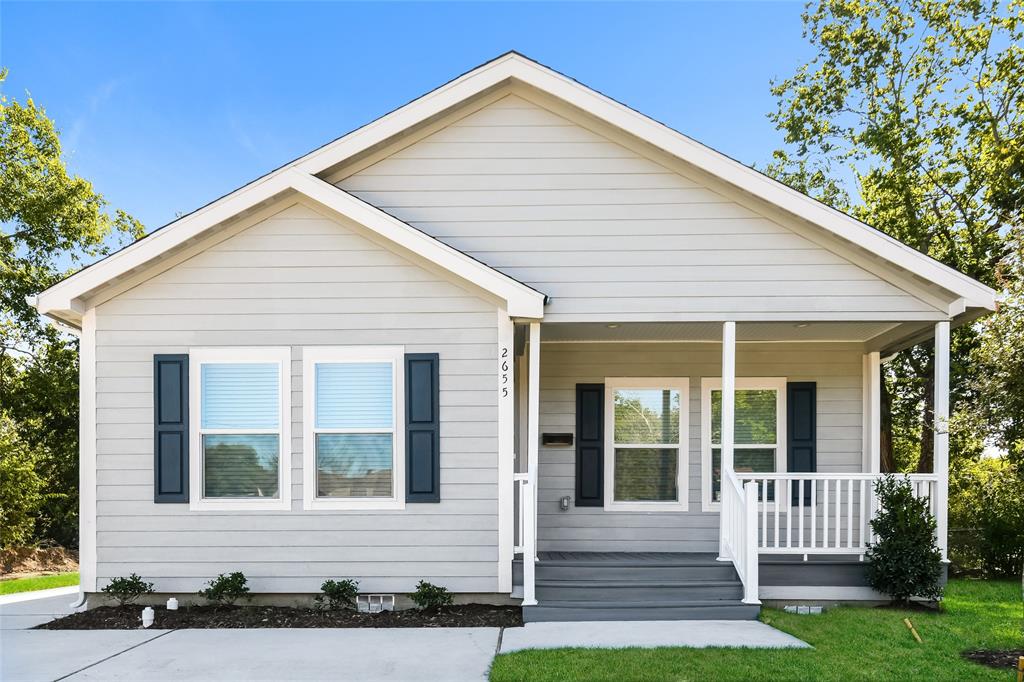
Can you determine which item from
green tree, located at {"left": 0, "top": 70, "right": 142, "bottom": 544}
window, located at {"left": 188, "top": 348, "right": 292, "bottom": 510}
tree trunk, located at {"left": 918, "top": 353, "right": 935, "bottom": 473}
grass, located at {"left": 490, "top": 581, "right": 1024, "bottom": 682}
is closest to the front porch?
grass, located at {"left": 490, "top": 581, "right": 1024, "bottom": 682}

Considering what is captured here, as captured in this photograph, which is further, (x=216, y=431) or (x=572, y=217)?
(x=572, y=217)

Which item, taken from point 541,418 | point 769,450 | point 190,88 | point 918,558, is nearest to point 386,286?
point 541,418

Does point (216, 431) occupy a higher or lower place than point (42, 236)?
lower

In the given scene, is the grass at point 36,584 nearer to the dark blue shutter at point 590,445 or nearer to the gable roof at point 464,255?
the gable roof at point 464,255

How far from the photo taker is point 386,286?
22.7 feet

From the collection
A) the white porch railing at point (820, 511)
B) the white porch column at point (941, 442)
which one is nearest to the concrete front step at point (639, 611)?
the white porch railing at point (820, 511)

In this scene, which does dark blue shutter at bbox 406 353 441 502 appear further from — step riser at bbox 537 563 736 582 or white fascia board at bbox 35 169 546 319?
step riser at bbox 537 563 736 582

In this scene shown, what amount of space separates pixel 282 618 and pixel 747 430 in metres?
5.93

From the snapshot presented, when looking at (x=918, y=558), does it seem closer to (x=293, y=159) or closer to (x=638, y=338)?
(x=638, y=338)

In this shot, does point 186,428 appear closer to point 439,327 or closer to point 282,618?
point 282,618

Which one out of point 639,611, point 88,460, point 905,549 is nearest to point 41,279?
point 88,460

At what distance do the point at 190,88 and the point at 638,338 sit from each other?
14.5m

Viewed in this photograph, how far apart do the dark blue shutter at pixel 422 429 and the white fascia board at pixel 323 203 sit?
1.00 m

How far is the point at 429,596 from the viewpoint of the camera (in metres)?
6.59
